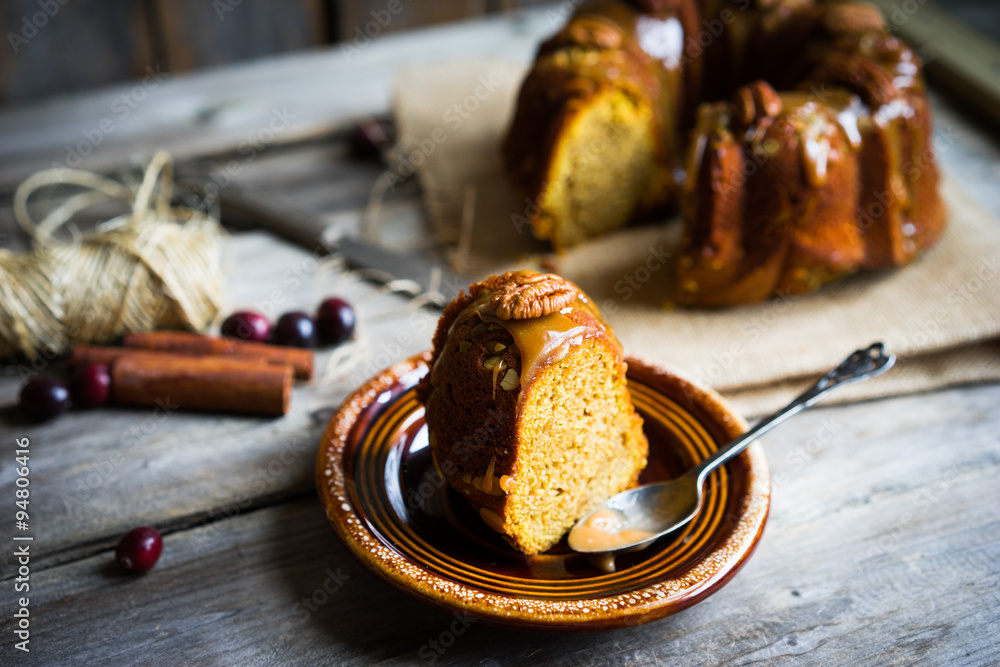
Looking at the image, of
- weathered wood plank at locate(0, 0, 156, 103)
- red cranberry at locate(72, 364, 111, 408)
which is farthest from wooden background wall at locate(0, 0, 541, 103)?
red cranberry at locate(72, 364, 111, 408)

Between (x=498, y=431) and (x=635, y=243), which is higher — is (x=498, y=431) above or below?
above

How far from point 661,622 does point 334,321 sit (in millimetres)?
1042

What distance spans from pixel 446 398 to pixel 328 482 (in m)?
0.24

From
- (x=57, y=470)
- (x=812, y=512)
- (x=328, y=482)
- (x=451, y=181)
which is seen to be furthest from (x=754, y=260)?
(x=57, y=470)

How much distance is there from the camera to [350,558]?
1.57 metres

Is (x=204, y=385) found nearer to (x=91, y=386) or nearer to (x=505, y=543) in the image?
(x=91, y=386)

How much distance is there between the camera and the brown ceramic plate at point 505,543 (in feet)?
4.25

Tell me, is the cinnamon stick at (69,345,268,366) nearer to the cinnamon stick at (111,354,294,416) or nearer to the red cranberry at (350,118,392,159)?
the cinnamon stick at (111,354,294,416)

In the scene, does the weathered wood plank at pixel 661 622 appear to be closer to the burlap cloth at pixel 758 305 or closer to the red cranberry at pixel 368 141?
the burlap cloth at pixel 758 305

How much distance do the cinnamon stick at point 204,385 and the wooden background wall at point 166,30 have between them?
209 cm

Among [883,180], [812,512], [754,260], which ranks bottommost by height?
[812,512]

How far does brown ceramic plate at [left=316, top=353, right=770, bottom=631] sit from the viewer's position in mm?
1297

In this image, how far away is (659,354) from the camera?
2.13 metres

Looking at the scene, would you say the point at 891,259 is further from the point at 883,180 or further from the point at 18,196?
the point at 18,196
